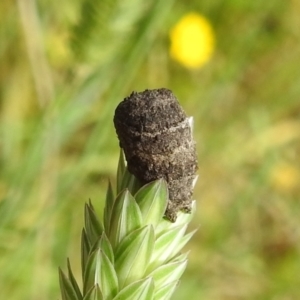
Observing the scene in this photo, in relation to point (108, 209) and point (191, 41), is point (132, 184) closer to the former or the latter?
point (108, 209)

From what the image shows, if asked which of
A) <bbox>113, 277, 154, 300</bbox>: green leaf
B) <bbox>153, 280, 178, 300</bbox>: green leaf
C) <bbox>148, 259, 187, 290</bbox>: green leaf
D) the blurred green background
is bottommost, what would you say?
<bbox>113, 277, 154, 300</bbox>: green leaf

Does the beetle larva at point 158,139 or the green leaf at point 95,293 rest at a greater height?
the beetle larva at point 158,139

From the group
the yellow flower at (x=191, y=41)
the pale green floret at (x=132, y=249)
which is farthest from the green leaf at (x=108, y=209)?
the yellow flower at (x=191, y=41)

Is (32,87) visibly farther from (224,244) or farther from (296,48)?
(296,48)

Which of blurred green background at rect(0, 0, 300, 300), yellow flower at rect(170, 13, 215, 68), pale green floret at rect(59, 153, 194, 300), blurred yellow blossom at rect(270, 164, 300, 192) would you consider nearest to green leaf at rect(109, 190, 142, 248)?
pale green floret at rect(59, 153, 194, 300)

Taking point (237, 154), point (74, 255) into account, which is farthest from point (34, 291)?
point (237, 154)

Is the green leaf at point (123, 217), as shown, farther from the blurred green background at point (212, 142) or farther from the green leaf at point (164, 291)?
the blurred green background at point (212, 142)

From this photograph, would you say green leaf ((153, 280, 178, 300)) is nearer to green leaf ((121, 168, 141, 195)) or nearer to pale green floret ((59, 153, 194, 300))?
pale green floret ((59, 153, 194, 300))
